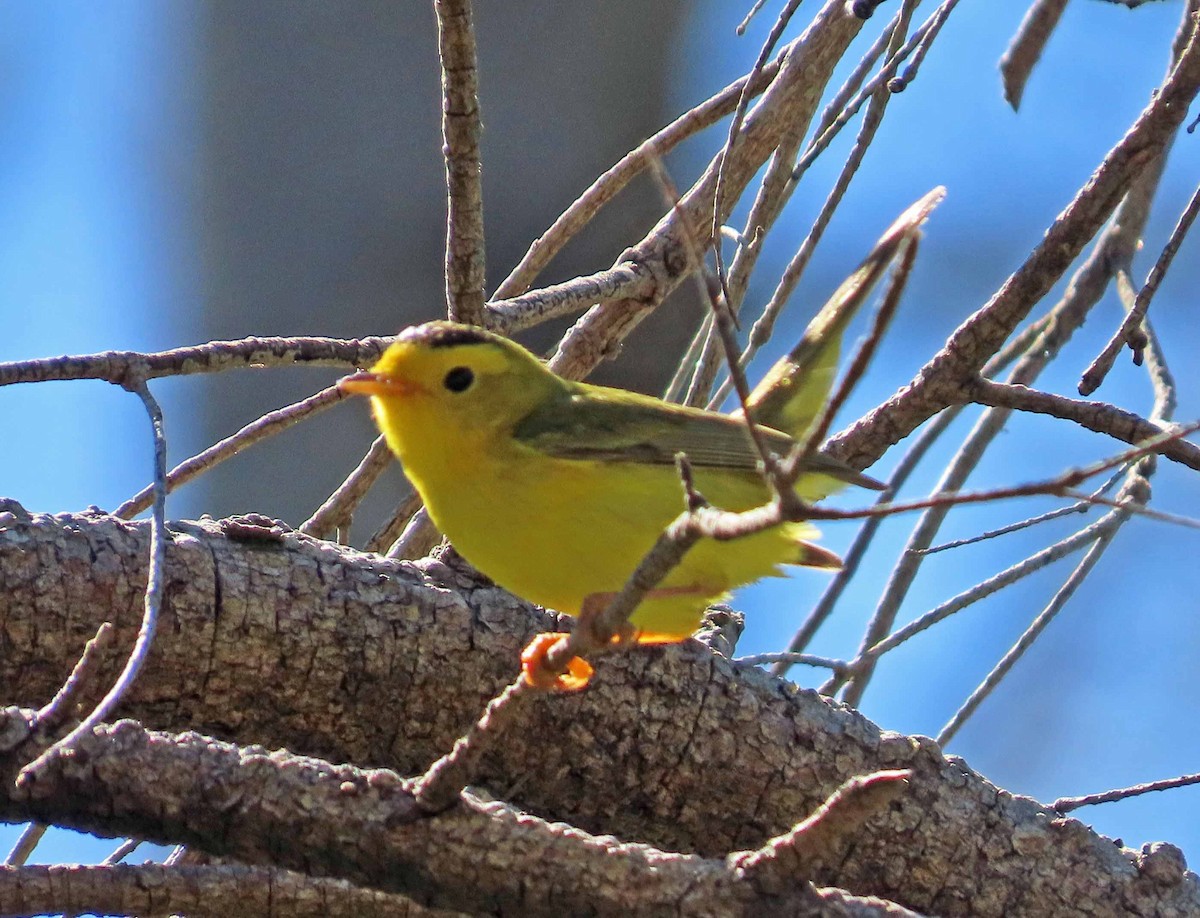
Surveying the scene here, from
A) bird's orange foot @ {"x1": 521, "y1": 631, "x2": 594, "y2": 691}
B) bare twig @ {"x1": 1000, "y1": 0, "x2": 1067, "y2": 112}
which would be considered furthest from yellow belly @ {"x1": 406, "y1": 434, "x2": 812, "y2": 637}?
bare twig @ {"x1": 1000, "y1": 0, "x2": 1067, "y2": 112}

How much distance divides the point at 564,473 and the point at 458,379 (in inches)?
12.9

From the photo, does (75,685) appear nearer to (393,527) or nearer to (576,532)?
(576,532)

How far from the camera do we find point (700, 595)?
2670mm

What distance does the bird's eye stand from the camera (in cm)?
285

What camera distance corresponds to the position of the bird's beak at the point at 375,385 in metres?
2.72

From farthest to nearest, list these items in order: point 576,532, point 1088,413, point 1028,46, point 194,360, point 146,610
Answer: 1. point 1028,46
2. point 1088,413
3. point 576,532
4. point 194,360
5. point 146,610

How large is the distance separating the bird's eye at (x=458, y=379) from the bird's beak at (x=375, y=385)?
0.06 metres

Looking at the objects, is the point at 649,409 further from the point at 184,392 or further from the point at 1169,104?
the point at 184,392

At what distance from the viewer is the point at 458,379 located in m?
2.86

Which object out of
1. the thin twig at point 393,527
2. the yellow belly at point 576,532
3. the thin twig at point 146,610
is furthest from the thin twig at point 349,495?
the thin twig at point 146,610

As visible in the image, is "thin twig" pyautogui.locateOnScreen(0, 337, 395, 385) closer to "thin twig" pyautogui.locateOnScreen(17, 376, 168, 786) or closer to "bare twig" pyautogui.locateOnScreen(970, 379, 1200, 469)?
"thin twig" pyautogui.locateOnScreen(17, 376, 168, 786)

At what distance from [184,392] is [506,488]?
3.63 m

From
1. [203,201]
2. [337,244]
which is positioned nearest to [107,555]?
[337,244]

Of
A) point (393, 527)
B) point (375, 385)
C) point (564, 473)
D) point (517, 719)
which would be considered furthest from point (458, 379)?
point (393, 527)
